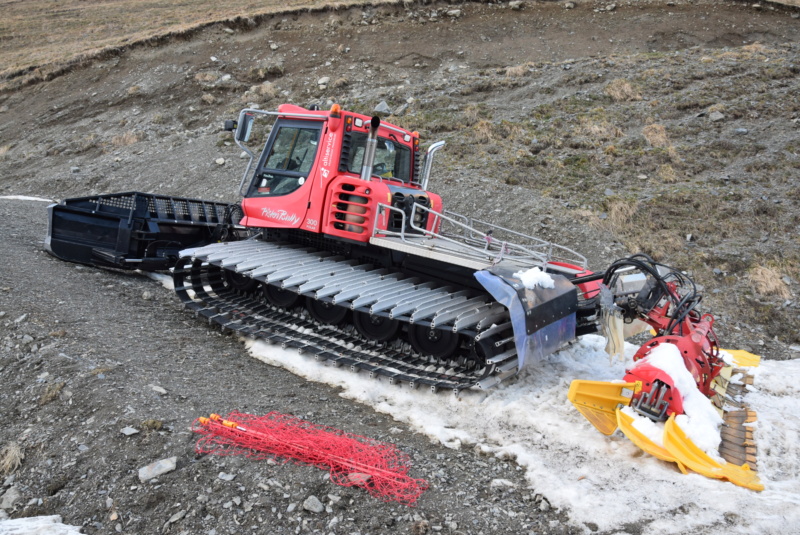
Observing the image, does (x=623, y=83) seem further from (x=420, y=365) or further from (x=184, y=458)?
(x=184, y=458)

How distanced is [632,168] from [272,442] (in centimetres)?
1189

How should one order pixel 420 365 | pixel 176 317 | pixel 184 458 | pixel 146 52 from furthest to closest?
pixel 146 52, pixel 176 317, pixel 420 365, pixel 184 458

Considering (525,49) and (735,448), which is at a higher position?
(525,49)

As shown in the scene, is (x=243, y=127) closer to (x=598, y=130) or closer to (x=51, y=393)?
(x=51, y=393)

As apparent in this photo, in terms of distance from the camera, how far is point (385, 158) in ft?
26.6

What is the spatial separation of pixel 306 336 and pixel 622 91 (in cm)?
1465

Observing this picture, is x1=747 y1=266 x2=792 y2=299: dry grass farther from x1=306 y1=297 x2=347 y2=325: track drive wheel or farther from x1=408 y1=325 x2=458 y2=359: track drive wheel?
x1=306 y1=297 x2=347 y2=325: track drive wheel

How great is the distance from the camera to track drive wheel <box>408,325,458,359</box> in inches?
248

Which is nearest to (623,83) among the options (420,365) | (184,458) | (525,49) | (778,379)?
(525,49)

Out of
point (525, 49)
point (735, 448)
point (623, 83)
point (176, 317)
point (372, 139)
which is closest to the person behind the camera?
point (735, 448)

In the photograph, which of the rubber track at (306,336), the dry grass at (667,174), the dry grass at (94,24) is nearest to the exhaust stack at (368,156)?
the rubber track at (306,336)

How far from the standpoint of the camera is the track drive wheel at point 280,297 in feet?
24.5

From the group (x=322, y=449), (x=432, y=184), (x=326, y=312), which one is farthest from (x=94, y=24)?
(x=322, y=449)

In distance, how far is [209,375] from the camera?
19.3ft
